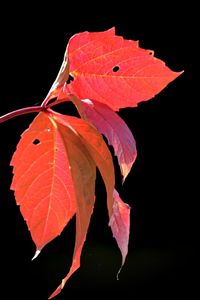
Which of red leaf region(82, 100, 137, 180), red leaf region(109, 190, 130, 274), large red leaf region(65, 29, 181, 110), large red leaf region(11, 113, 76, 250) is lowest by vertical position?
red leaf region(109, 190, 130, 274)

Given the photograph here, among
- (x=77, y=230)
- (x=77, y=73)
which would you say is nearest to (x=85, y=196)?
(x=77, y=230)

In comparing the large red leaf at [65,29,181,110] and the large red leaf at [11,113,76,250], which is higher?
the large red leaf at [65,29,181,110]

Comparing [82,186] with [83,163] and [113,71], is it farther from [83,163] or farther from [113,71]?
[113,71]

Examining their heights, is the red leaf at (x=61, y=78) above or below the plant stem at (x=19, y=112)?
above

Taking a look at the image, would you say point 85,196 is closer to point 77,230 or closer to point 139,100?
point 77,230

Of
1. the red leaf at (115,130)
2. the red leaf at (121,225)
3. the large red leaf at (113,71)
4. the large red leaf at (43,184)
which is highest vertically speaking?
the large red leaf at (113,71)
